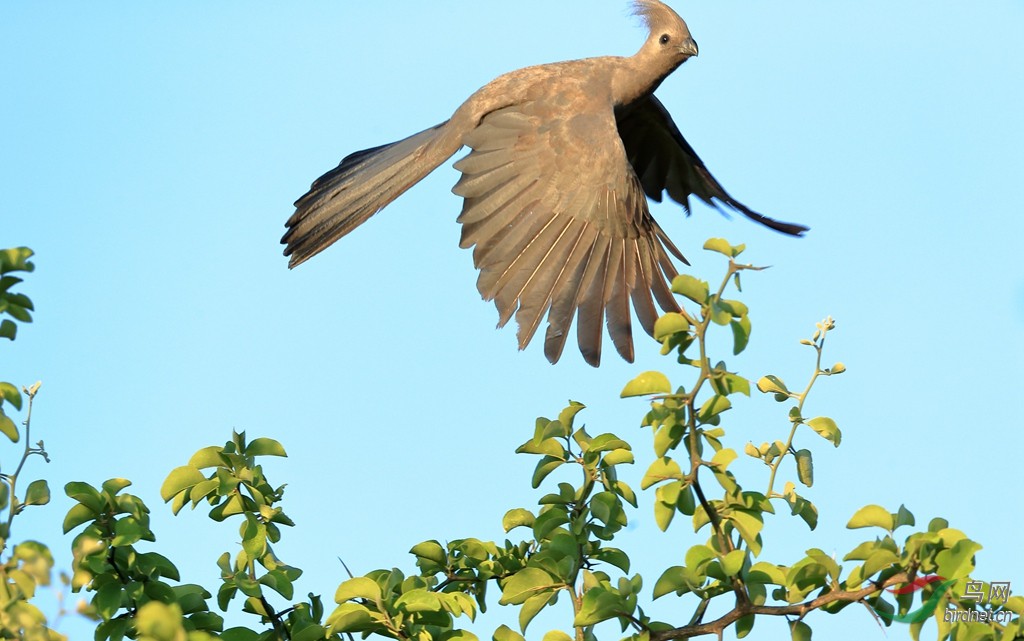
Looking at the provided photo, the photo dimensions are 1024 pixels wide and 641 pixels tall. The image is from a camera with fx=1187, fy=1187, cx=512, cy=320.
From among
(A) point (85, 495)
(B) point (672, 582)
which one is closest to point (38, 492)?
(A) point (85, 495)

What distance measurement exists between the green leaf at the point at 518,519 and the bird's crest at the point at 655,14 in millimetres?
3601

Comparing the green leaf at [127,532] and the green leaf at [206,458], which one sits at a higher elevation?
the green leaf at [206,458]

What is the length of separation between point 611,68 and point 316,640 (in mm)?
4051

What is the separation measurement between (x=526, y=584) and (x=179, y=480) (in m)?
0.94

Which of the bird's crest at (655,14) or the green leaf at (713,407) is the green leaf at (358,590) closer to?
the green leaf at (713,407)

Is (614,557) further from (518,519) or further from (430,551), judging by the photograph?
(430,551)

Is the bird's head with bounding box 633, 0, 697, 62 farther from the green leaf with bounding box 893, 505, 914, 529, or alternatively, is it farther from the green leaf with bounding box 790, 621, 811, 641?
the green leaf with bounding box 790, 621, 811, 641

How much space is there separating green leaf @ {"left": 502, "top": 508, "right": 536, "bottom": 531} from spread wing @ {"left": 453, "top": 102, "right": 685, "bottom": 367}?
1.40 metres

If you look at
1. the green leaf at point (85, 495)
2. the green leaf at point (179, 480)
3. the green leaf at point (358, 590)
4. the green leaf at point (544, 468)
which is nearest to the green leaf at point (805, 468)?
the green leaf at point (544, 468)

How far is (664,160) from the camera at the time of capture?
6840 mm

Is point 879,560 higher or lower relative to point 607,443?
lower

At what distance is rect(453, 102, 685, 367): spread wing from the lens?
16.5 ft

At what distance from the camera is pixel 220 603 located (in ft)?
10.2

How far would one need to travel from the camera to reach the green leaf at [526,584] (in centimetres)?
306
